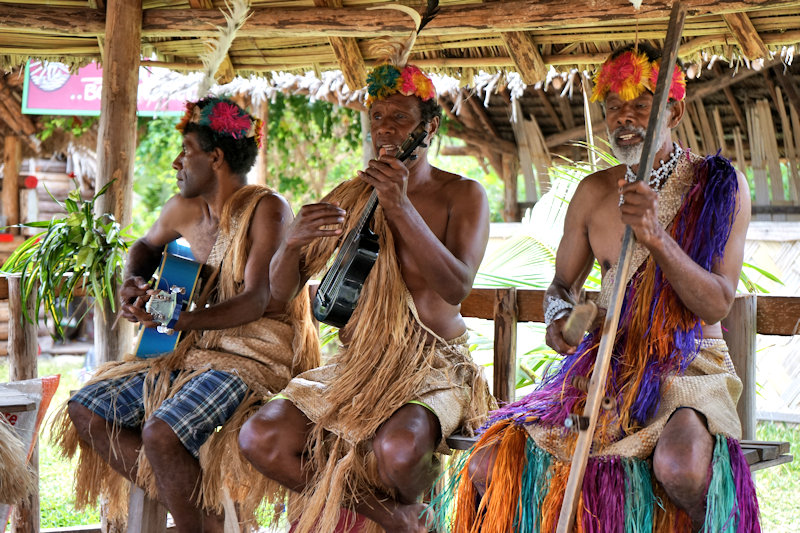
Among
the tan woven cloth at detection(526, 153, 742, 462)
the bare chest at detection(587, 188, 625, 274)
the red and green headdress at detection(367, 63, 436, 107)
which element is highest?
the red and green headdress at detection(367, 63, 436, 107)

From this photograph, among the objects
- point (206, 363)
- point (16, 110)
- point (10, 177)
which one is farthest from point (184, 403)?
point (10, 177)

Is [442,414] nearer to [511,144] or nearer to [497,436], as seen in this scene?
[497,436]

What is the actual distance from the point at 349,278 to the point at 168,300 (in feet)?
2.63

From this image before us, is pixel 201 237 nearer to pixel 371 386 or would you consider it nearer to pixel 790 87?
pixel 371 386

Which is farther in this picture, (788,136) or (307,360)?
(788,136)

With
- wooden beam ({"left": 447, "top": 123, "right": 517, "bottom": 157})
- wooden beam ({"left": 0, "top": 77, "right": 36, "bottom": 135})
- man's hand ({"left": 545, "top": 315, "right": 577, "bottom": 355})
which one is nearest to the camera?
man's hand ({"left": 545, "top": 315, "right": 577, "bottom": 355})

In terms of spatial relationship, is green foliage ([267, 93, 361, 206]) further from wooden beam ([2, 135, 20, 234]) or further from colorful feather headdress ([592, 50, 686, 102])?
colorful feather headdress ([592, 50, 686, 102])

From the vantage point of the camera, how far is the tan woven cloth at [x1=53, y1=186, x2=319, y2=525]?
10.5 feet

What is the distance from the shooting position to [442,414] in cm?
288

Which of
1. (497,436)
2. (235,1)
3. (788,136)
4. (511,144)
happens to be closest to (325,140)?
(511,144)

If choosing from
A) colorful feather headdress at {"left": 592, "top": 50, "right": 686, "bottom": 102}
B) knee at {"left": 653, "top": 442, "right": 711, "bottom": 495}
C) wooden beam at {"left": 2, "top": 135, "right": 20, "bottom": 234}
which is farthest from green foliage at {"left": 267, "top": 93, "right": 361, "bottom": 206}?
knee at {"left": 653, "top": 442, "right": 711, "bottom": 495}

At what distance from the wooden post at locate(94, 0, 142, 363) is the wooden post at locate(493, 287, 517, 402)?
182 cm

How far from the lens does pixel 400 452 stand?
270 centimetres

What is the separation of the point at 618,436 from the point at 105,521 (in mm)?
2438
